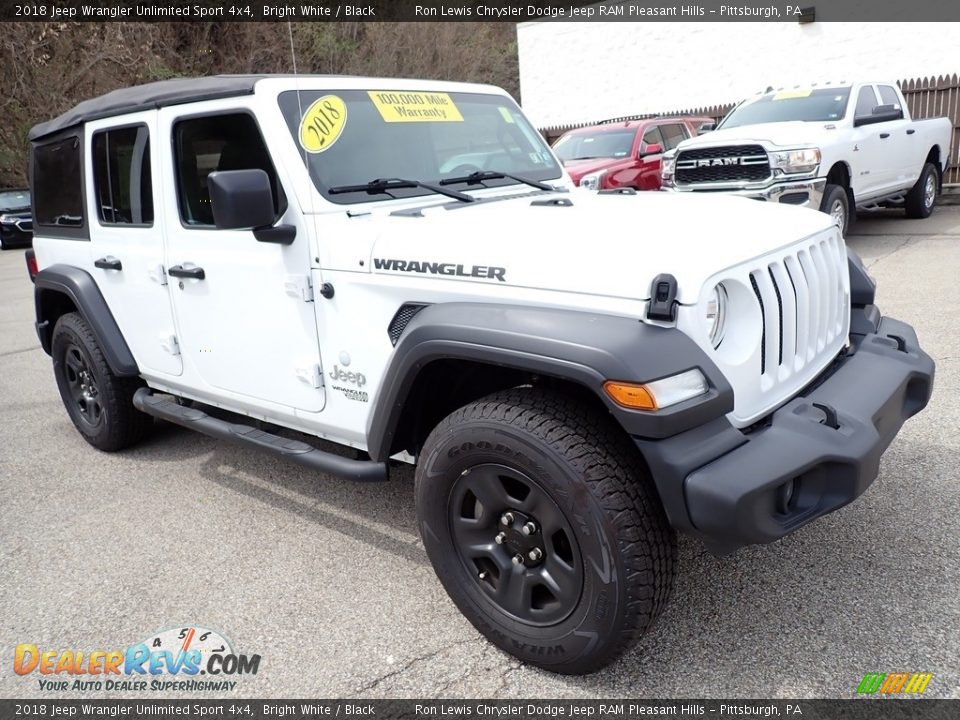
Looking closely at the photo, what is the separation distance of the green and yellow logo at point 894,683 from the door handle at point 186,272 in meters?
2.94

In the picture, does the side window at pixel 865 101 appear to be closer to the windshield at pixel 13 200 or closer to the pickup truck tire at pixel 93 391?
the pickup truck tire at pixel 93 391

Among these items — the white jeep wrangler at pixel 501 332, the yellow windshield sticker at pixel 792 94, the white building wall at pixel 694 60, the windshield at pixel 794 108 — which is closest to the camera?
the white jeep wrangler at pixel 501 332

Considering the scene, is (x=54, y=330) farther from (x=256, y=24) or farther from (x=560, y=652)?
(x=256, y=24)

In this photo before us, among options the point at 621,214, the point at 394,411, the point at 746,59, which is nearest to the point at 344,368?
the point at 394,411

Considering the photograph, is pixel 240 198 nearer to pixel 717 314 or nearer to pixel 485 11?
pixel 717 314

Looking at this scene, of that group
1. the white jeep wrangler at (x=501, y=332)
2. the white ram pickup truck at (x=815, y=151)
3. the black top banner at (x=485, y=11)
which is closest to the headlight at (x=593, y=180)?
the white ram pickup truck at (x=815, y=151)

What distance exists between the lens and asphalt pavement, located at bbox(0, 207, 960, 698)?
2.47 metres

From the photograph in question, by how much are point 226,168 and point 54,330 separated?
6.75 ft

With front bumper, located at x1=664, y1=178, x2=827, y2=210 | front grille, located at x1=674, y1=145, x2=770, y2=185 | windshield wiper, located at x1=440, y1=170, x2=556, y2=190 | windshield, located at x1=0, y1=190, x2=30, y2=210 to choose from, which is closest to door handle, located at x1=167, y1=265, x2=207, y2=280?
windshield wiper, located at x1=440, y1=170, x2=556, y2=190

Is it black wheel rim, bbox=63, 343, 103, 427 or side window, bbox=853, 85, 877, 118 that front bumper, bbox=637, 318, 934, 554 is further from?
side window, bbox=853, 85, 877, 118

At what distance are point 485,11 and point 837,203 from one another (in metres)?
25.7

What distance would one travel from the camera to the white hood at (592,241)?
→ 7.24 ft

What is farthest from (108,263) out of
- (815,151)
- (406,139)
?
(815,151)

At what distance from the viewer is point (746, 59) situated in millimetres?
18922
